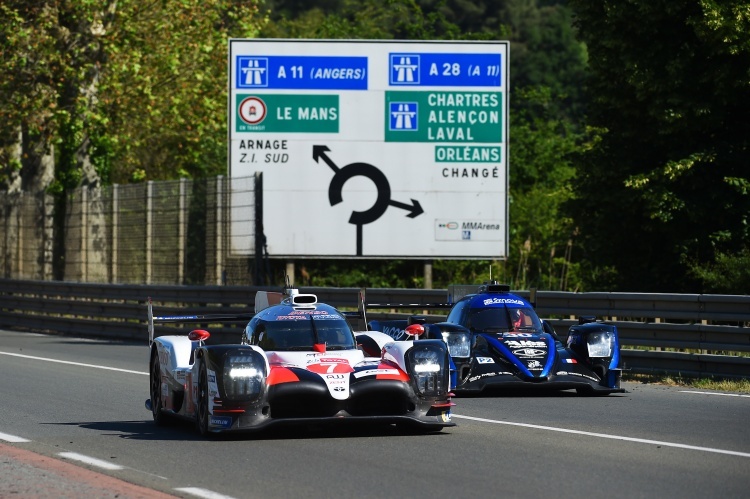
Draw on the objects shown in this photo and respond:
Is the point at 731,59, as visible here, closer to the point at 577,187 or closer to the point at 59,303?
the point at 577,187

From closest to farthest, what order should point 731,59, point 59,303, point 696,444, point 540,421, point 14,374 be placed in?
1. point 696,444
2. point 540,421
3. point 14,374
4. point 731,59
5. point 59,303

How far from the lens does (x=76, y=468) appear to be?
32.6 feet

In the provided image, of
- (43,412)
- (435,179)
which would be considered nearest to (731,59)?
A: (435,179)

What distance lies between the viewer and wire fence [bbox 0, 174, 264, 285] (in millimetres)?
27719

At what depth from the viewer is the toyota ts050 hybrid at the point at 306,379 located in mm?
11125

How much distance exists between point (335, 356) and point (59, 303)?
2008cm

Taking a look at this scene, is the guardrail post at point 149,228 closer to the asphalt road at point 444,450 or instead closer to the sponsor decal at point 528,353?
the asphalt road at point 444,450

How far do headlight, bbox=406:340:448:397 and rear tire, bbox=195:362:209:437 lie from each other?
1606mm

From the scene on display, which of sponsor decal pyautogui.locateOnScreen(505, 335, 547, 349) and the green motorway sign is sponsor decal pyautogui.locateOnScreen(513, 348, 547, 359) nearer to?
sponsor decal pyautogui.locateOnScreen(505, 335, 547, 349)

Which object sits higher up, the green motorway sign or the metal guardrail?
Result: the green motorway sign

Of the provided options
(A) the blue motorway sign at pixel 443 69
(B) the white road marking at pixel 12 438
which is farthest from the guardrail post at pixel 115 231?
(B) the white road marking at pixel 12 438

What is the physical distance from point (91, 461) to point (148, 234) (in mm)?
20481

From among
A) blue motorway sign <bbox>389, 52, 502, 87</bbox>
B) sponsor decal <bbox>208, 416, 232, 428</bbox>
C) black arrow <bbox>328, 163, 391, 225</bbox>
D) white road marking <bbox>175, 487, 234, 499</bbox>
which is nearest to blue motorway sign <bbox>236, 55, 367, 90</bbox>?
blue motorway sign <bbox>389, 52, 502, 87</bbox>

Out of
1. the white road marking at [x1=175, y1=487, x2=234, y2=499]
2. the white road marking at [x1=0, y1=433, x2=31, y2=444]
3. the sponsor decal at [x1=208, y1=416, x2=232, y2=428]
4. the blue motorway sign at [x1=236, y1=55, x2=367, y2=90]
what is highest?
the blue motorway sign at [x1=236, y1=55, x2=367, y2=90]
